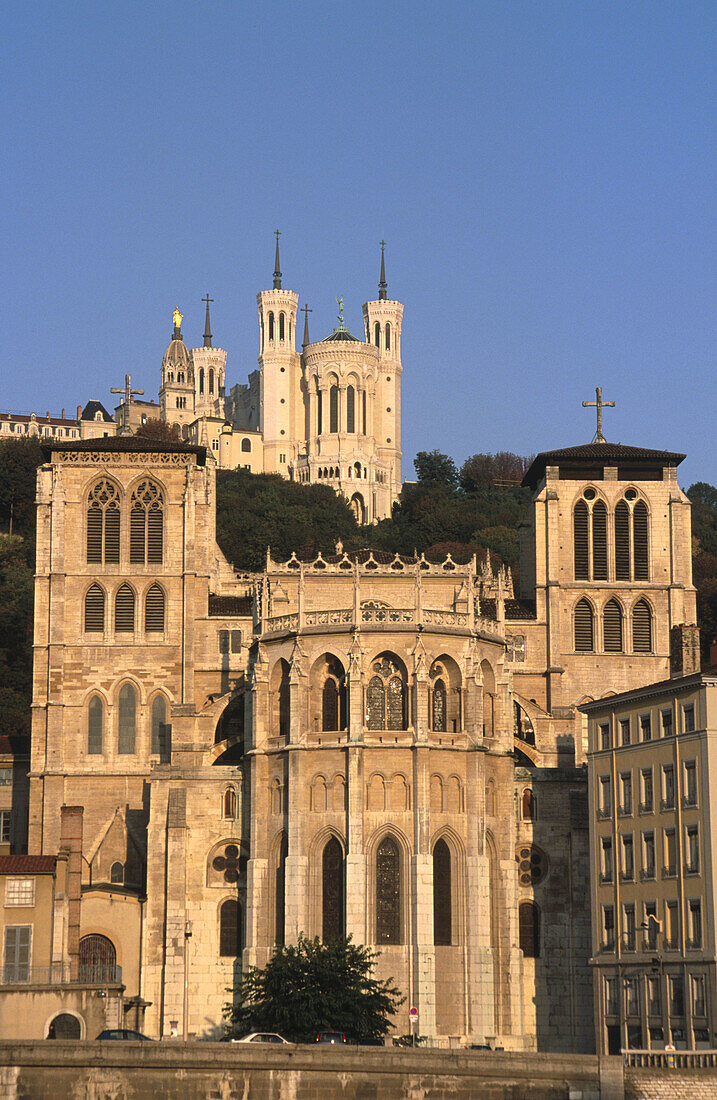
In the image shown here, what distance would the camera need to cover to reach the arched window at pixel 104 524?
98.1 m

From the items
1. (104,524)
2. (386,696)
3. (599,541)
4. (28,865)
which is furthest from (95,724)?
(599,541)

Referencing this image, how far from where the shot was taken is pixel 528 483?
108m

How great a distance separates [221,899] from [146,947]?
3625mm

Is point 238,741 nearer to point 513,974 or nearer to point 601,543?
point 513,974

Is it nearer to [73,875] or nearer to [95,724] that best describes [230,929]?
[73,875]

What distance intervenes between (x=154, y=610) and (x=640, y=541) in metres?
25.4

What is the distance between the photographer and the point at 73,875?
3059 inches

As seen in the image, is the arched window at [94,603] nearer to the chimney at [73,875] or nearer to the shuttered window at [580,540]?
the chimney at [73,875]

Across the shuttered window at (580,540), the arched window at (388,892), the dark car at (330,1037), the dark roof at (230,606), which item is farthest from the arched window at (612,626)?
the dark car at (330,1037)

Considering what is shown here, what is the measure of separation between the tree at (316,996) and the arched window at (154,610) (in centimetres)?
2873

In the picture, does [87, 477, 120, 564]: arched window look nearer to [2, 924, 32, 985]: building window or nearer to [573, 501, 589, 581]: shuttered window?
[573, 501, 589, 581]: shuttered window

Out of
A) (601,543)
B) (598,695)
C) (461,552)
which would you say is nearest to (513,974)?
(598,695)

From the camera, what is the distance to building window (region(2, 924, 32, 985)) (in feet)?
240

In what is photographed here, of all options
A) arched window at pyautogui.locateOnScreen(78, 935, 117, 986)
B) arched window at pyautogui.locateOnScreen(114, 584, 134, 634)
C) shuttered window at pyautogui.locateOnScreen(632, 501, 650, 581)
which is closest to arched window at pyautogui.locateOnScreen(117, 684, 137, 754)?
arched window at pyautogui.locateOnScreen(114, 584, 134, 634)
